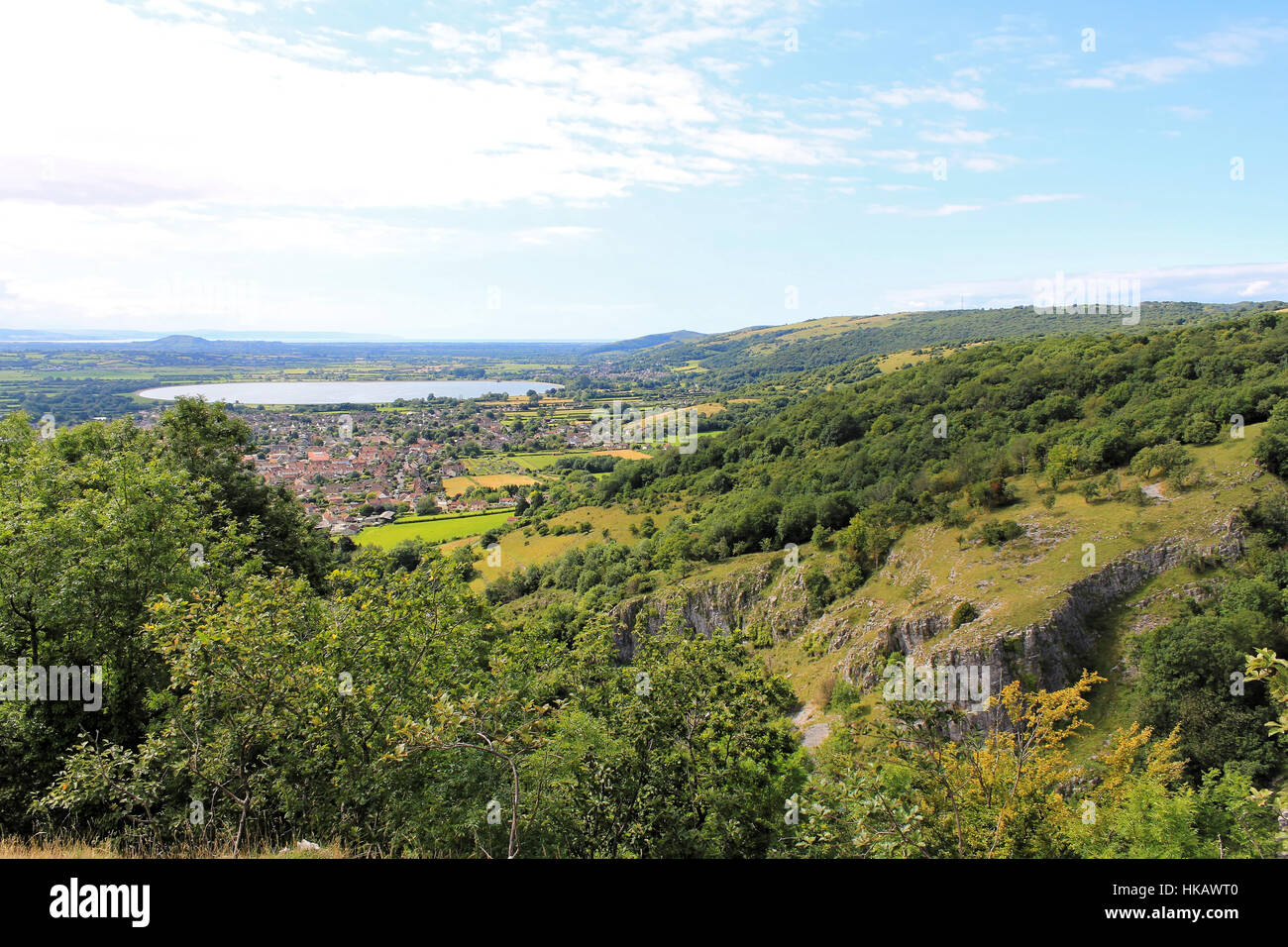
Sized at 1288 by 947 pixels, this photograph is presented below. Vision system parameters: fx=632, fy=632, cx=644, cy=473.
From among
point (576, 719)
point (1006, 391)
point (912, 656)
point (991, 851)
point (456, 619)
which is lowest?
point (912, 656)

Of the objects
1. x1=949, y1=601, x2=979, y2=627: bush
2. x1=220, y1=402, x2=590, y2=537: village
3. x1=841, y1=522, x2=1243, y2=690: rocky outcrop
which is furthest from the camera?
x1=220, y1=402, x2=590, y2=537: village

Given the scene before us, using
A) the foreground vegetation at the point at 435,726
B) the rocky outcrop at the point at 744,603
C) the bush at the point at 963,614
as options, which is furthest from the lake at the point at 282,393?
the bush at the point at 963,614

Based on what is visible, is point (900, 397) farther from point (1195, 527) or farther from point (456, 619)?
point (456, 619)

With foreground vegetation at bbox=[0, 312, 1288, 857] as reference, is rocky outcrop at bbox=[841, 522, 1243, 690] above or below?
below

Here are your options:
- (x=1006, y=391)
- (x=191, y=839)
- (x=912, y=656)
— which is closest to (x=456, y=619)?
(x=191, y=839)

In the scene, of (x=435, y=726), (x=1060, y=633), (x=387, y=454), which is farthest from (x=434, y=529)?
(x=435, y=726)

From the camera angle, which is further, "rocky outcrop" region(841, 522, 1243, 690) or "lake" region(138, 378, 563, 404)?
"lake" region(138, 378, 563, 404)

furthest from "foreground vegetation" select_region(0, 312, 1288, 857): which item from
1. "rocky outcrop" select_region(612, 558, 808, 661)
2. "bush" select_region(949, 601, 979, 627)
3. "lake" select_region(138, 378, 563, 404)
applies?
Result: "lake" select_region(138, 378, 563, 404)

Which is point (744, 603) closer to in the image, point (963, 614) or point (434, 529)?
point (963, 614)

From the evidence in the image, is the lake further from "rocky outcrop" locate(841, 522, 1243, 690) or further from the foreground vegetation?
"rocky outcrop" locate(841, 522, 1243, 690)

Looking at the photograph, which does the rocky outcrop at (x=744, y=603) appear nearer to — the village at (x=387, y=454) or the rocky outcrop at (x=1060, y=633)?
the rocky outcrop at (x=1060, y=633)
